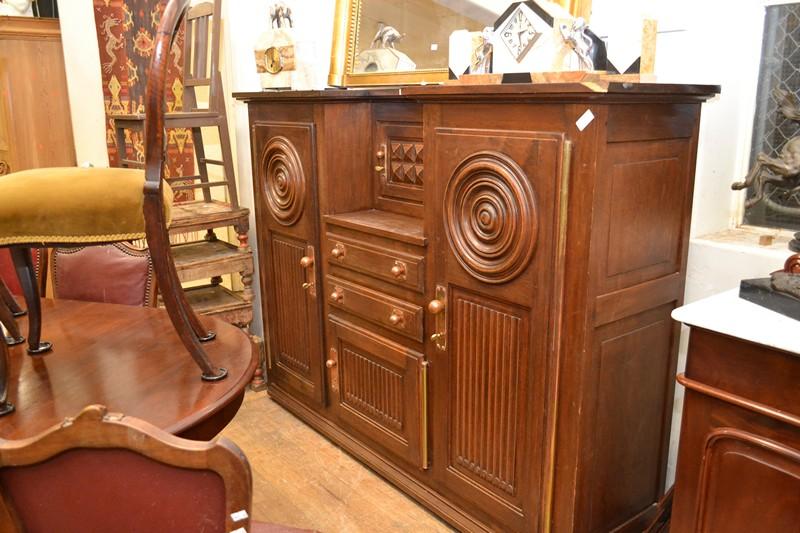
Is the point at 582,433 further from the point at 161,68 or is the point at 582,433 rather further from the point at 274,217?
the point at 274,217

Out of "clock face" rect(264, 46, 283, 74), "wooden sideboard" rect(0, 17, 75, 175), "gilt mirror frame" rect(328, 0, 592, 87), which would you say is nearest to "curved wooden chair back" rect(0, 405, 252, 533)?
"gilt mirror frame" rect(328, 0, 592, 87)

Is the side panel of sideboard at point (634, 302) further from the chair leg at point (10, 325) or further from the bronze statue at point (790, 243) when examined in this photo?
the chair leg at point (10, 325)

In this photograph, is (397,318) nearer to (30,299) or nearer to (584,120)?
(584,120)

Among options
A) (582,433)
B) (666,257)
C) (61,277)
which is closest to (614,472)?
(582,433)

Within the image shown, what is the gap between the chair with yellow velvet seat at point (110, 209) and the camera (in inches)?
48.2

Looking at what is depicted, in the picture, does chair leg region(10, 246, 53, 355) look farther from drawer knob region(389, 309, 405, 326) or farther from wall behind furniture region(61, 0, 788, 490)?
wall behind furniture region(61, 0, 788, 490)

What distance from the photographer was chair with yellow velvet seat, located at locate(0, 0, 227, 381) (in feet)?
4.01

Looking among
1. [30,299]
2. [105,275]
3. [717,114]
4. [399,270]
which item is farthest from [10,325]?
[717,114]

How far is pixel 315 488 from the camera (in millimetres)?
2412

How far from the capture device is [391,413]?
232cm

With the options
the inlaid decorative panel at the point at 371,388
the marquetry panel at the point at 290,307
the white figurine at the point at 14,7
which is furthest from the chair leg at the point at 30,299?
the white figurine at the point at 14,7

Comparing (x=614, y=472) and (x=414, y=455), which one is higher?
(x=614, y=472)

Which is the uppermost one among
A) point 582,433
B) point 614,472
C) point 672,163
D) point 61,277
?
point 672,163

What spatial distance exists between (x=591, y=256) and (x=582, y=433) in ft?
1.57
